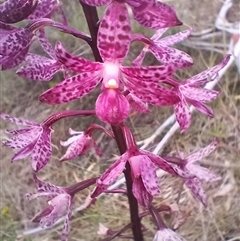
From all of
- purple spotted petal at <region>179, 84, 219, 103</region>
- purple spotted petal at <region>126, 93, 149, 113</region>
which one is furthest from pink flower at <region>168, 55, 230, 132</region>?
purple spotted petal at <region>126, 93, 149, 113</region>

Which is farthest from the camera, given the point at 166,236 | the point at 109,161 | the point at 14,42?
the point at 109,161

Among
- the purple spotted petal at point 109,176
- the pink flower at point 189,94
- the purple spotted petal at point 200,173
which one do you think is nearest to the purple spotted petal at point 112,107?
the purple spotted petal at point 109,176

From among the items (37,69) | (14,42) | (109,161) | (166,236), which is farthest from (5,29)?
(109,161)

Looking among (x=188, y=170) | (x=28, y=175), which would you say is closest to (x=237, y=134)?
(x=28, y=175)

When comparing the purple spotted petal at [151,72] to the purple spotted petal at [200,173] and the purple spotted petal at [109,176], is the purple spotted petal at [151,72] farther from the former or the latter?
the purple spotted petal at [200,173]

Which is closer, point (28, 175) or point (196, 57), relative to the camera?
point (28, 175)

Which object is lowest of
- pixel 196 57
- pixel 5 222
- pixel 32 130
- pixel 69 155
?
pixel 5 222

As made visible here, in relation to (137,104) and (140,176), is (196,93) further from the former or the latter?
(140,176)

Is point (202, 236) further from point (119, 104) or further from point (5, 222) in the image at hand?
point (119, 104)
